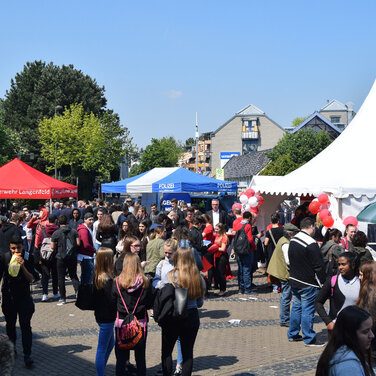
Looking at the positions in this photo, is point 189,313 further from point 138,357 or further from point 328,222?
point 328,222

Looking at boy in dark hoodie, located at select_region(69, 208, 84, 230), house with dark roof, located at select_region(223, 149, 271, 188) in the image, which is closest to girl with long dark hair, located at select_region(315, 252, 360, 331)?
boy in dark hoodie, located at select_region(69, 208, 84, 230)

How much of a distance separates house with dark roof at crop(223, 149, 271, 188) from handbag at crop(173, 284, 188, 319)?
5845cm

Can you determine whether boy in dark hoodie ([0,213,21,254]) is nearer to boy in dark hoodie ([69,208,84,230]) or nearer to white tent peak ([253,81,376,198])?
boy in dark hoodie ([69,208,84,230])

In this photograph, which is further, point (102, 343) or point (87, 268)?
point (87, 268)

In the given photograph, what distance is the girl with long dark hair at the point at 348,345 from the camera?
2.85 meters

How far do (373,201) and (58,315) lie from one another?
745cm

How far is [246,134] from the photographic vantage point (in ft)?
292

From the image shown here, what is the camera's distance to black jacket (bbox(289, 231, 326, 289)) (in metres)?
7.53

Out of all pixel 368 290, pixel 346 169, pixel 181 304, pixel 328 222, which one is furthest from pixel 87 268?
pixel 368 290

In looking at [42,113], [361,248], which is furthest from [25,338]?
[42,113]

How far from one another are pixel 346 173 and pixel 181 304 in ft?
29.7

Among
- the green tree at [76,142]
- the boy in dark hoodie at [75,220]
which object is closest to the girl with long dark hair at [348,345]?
the boy in dark hoodie at [75,220]

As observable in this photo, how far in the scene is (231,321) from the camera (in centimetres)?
927

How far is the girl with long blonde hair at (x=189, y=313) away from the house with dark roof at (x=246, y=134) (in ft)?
270
